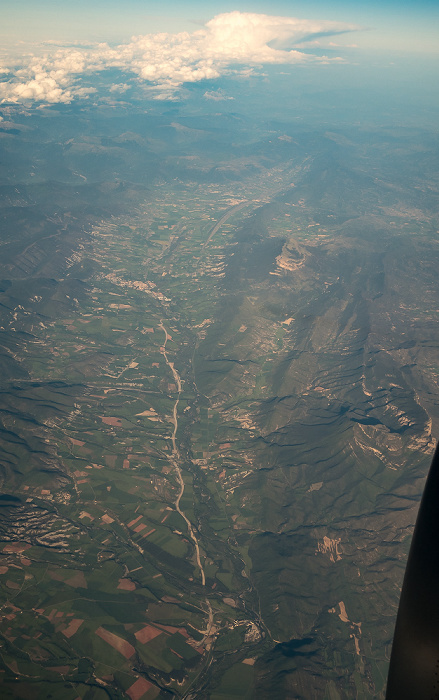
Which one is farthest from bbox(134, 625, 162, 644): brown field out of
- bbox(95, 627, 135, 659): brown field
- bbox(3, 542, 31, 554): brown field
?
bbox(3, 542, 31, 554): brown field

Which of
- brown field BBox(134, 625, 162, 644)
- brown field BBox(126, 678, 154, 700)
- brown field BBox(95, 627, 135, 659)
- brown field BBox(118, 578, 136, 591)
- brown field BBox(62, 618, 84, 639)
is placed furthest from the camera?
brown field BBox(118, 578, 136, 591)

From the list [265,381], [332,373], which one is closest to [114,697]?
[265,381]

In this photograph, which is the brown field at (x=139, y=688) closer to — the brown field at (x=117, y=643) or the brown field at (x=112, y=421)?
the brown field at (x=117, y=643)

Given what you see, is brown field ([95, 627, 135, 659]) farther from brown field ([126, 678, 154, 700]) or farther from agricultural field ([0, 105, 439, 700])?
brown field ([126, 678, 154, 700])

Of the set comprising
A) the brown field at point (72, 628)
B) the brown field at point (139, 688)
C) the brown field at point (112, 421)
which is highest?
the brown field at point (112, 421)

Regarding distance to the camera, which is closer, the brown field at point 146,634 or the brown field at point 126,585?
the brown field at point 146,634

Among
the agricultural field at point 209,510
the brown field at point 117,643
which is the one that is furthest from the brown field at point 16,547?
the brown field at point 117,643

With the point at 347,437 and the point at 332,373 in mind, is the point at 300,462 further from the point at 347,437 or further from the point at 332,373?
the point at 332,373

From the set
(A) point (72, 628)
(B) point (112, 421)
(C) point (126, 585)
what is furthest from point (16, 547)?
(B) point (112, 421)

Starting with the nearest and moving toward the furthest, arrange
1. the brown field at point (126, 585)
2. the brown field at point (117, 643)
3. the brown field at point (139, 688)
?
the brown field at point (139, 688) → the brown field at point (117, 643) → the brown field at point (126, 585)

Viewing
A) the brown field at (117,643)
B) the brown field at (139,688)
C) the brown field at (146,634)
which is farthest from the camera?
the brown field at (146,634)

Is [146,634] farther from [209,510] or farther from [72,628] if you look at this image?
[209,510]
